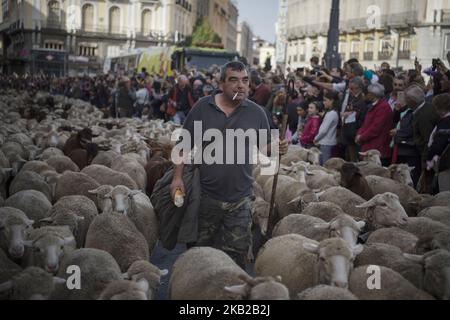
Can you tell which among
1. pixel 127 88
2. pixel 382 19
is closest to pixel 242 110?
pixel 127 88

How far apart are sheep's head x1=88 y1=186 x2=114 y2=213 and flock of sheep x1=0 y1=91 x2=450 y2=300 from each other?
0.5 inches

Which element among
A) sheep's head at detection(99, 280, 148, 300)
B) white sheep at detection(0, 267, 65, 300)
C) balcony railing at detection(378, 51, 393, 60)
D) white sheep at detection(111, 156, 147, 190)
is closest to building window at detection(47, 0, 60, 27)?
balcony railing at detection(378, 51, 393, 60)

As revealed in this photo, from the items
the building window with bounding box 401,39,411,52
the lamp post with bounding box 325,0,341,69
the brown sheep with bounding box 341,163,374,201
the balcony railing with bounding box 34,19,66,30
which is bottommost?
the brown sheep with bounding box 341,163,374,201

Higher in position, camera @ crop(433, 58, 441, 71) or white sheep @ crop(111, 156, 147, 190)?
camera @ crop(433, 58, 441, 71)

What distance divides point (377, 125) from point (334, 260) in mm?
4462

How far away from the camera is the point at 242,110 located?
427 cm

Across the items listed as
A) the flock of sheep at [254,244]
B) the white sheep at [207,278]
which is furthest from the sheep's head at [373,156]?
the white sheep at [207,278]

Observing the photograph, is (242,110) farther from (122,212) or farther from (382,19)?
(382,19)

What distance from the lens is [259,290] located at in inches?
128

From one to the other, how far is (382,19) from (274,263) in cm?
4493

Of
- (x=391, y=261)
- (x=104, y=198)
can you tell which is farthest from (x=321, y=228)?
(x=104, y=198)

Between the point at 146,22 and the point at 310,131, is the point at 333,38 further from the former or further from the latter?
the point at 146,22

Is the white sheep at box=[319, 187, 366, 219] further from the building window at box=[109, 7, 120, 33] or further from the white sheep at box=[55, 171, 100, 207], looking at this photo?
the building window at box=[109, 7, 120, 33]

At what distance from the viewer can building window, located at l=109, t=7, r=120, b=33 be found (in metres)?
58.6
